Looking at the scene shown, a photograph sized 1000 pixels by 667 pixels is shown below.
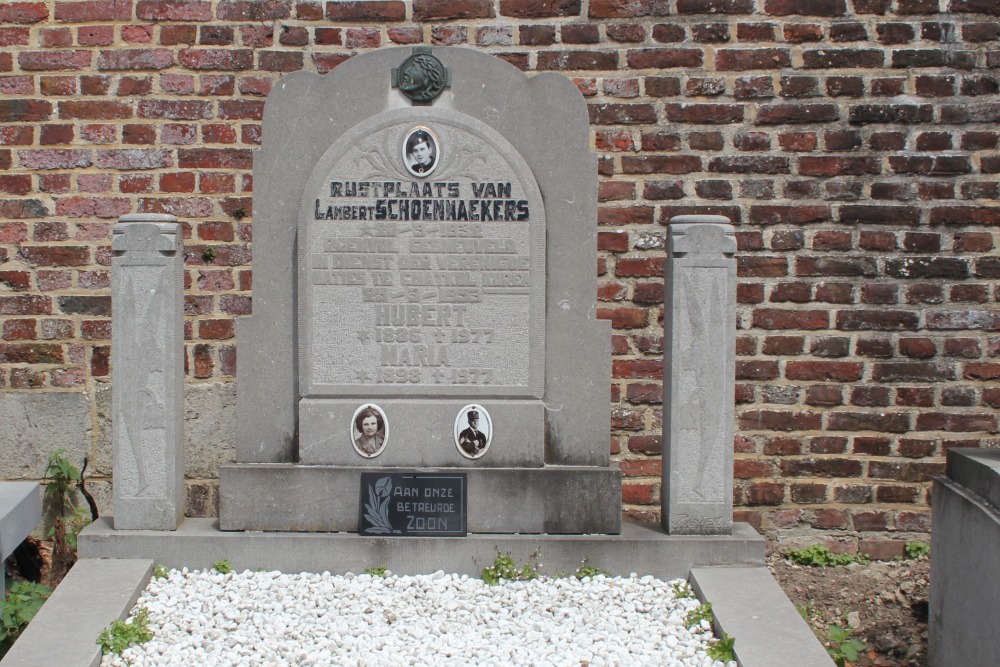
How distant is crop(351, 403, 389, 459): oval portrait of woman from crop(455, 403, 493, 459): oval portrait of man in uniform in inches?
10.9

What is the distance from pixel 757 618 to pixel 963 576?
819 mm

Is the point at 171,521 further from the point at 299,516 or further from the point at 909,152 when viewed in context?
the point at 909,152

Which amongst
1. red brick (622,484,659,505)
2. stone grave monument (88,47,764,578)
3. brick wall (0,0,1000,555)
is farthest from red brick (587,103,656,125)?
red brick (622,484,659,505)

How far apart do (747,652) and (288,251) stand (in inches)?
84.6

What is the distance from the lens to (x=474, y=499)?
3.59m

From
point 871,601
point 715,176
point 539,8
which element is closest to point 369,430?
point 715,176

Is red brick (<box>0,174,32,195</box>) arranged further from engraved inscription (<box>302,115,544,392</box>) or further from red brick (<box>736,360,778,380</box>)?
red brick (<box>736,360,778,380</box>)

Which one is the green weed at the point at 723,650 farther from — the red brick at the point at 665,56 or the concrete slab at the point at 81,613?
the red brick at the point at 665,56

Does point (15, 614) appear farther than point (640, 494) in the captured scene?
No

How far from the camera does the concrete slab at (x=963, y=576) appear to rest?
306 centimetres

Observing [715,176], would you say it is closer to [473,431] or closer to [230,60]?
[473,431]

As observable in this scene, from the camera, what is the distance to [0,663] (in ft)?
8.91

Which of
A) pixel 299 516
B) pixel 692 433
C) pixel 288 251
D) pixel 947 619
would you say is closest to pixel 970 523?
pixel 947 619

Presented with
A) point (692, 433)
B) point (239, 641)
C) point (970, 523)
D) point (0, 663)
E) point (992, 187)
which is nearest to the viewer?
point (0, 663)
